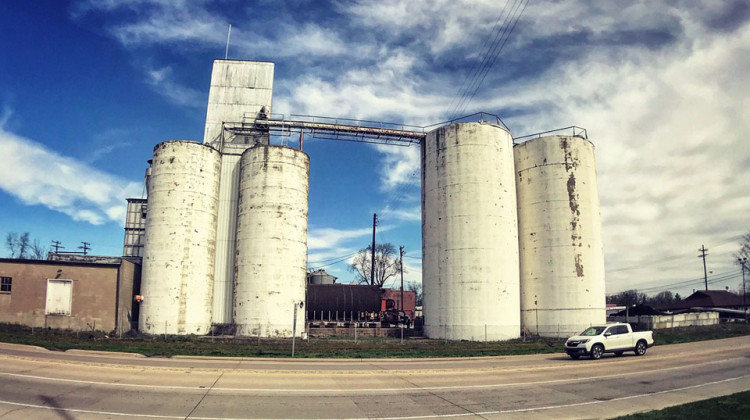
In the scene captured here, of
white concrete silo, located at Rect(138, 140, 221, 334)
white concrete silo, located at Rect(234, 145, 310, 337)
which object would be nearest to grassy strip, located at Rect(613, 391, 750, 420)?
white concrete silo, located at Rect(234, 145, 310, 337)

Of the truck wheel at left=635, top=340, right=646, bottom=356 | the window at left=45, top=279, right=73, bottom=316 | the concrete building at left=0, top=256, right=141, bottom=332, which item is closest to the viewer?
the truck wheel at left=635, top=340, right=646, bottom=356

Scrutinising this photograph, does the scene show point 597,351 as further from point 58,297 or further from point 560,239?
point 58,297

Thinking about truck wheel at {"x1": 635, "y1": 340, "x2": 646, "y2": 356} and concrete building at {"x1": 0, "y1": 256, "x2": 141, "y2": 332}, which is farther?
concrete building at {"x1": 0, "y1": 256, "x2": 141, "y2": 332}

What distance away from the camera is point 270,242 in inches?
1693

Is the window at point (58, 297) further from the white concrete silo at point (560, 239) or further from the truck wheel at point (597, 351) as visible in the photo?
the white concrete silo at point (560, 239)

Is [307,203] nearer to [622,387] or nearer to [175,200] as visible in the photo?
[175,200]

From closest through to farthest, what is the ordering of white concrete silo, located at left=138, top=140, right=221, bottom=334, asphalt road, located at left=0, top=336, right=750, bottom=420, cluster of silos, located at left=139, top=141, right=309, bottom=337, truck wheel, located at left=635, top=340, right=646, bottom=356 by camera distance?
asphalt road, located at left=0, top=336, right=750, bottom=420, truck wheel, located at left=635, top=340, right=646, bottom=356, white concrete silo, located at left=138, top=140, right=221, bottom=334, cluster of silos, located at left=139, top=141, right=309, bottom=337

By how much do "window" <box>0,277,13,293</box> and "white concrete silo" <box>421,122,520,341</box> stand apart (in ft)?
112

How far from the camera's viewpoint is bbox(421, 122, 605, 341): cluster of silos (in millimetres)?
41594

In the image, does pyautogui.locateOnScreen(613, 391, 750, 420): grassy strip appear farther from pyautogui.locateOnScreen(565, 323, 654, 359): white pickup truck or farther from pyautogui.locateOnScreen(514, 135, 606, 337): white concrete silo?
pyautogui.locateOnScreen(514, 135, 606, 337): white concrete silo

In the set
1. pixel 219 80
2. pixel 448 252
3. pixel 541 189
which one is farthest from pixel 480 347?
pixel 219 80

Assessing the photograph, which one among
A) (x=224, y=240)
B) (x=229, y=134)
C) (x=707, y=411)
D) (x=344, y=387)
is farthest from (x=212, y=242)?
(x=707, y=411)

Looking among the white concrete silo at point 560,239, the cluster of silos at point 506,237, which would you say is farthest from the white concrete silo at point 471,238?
the white concrete silo at point 560,239

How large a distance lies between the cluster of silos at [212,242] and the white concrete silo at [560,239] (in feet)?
68.7
